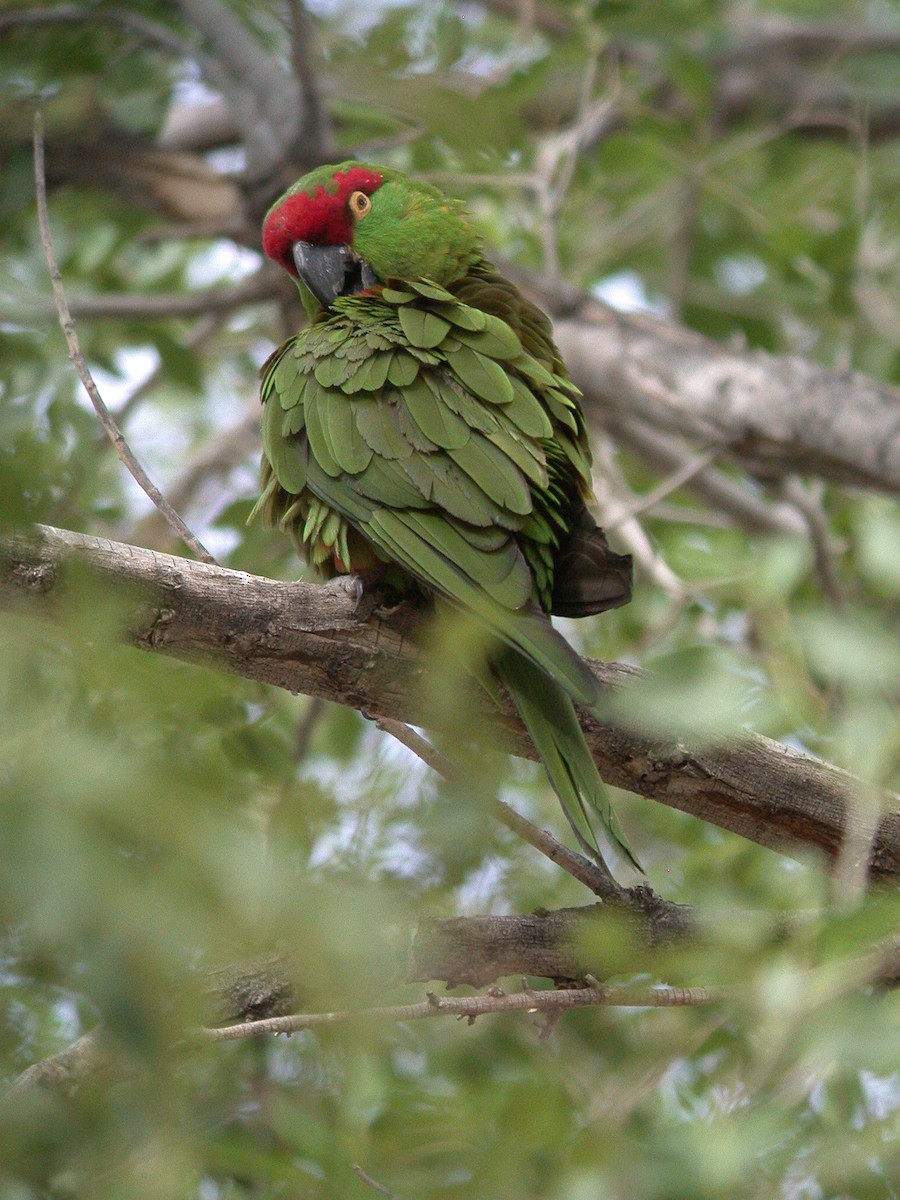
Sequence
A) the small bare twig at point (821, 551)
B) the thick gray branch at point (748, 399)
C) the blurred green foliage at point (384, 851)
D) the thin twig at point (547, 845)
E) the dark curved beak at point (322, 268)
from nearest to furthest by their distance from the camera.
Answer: the blurred green foliage at point (384, 851), the thin twig at point (547, 845), the dark curved beak at point (322, 268), the small bare twig at point (821, 551), the thick gray branch at point (748, 399)

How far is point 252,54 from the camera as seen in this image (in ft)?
12.0

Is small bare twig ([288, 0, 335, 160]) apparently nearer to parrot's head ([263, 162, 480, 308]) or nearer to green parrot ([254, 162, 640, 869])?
parrot's head ([263, 162, 480, 308])

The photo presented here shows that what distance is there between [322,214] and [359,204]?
0.09 metres

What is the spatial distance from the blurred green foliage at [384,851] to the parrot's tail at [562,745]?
0.47ft

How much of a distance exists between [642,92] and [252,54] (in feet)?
5.51

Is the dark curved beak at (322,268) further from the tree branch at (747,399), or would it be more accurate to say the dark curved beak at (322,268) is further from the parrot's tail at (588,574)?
the tree branch at (747,399)

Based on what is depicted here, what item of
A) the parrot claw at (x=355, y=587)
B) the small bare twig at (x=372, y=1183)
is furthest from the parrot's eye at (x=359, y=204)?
the small bare twig at (x=372, y=1183)

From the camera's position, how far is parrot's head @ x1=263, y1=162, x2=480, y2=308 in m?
2.70

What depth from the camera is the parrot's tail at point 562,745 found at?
5.39 ft

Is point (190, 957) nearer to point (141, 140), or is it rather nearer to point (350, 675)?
point (350, 675)

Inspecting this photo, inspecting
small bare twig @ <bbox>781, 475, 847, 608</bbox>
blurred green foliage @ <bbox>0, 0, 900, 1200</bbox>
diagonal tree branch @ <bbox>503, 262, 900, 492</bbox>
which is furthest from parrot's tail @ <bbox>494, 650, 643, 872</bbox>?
diagonal tree branch @ <bbox>503, 262, 900, 492</bbox>

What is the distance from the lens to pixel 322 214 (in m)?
2.74

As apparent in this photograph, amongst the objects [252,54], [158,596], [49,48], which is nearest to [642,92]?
[252,54]

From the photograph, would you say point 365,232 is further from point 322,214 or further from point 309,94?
point 309,94
